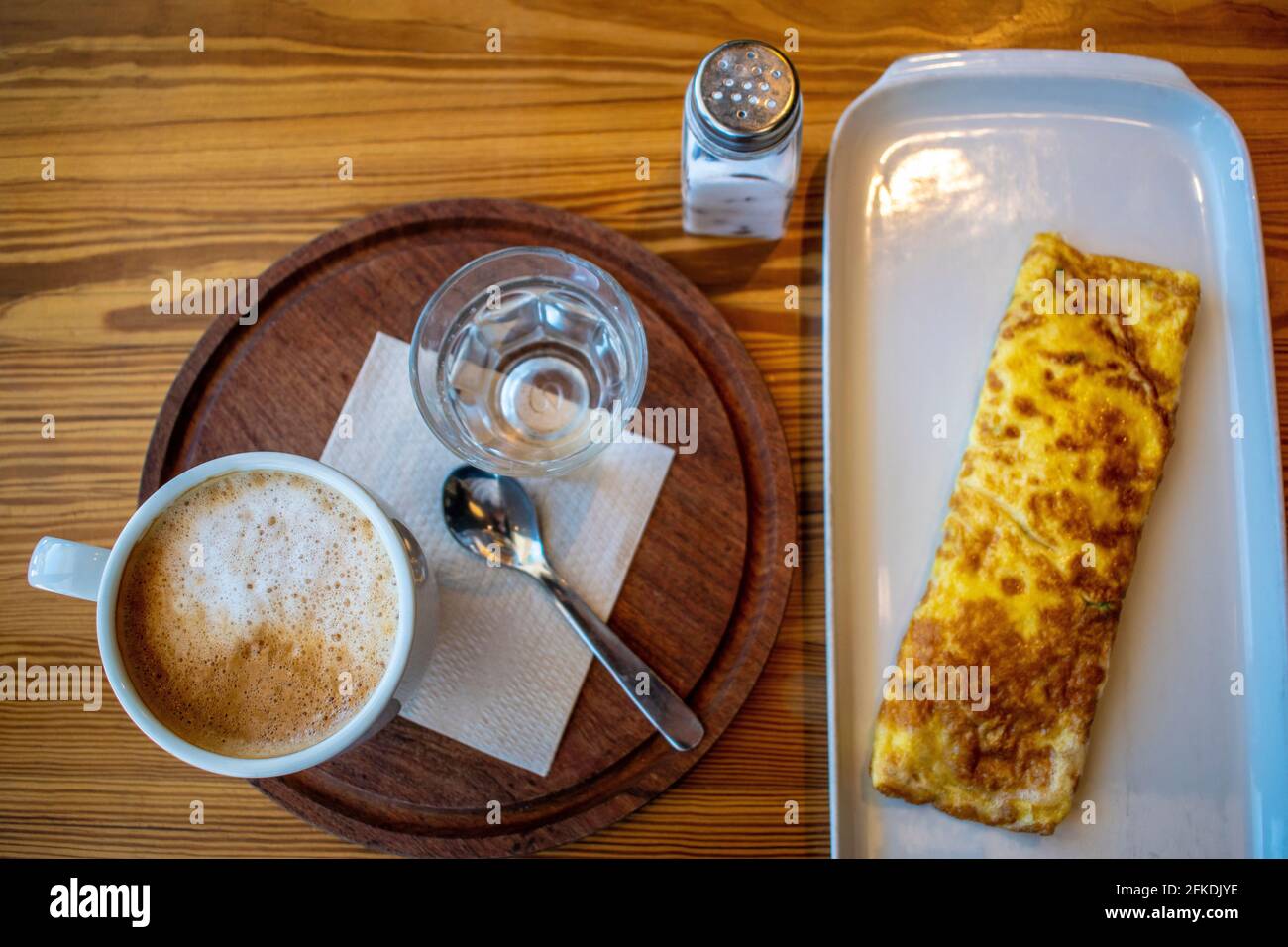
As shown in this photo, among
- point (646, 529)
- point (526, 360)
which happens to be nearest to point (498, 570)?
point (646, 529)

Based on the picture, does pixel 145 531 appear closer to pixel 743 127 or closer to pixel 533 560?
pixel 533 560

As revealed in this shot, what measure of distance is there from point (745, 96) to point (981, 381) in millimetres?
577

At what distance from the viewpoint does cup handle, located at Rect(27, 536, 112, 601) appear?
1003 millimetres

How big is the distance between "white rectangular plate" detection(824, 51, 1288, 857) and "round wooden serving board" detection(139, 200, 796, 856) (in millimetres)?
142

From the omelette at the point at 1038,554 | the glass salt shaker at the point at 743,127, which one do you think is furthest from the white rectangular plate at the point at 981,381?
the glass salt shaker at the point at 743,127

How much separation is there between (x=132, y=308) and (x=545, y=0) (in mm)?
848

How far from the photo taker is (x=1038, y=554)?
51.6 inches

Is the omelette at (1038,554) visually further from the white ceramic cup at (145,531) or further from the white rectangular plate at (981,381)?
the white ceramic cup at (145,531)

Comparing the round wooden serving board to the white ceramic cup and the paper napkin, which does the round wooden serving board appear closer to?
the paper napkin

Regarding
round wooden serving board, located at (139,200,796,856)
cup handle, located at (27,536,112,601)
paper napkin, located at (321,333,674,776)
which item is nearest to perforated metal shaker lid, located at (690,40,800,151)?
round wooden serving board, located at (139,200,796,856)
